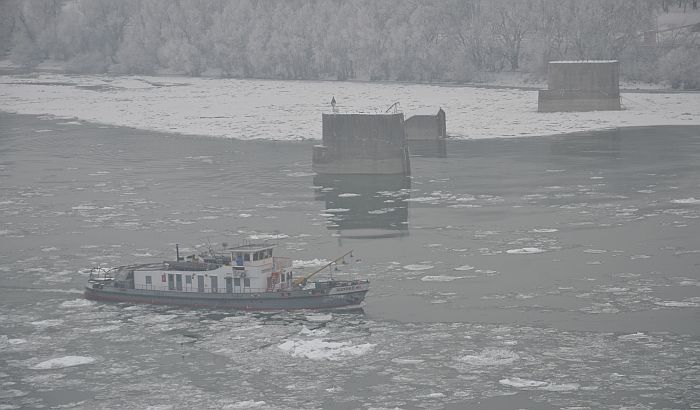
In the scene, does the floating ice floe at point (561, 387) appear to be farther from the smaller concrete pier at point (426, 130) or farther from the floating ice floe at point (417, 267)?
the smaller concrete pier at point (426, 130)

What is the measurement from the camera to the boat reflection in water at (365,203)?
4038 centimetres

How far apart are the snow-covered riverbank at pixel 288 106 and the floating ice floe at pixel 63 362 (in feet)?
108

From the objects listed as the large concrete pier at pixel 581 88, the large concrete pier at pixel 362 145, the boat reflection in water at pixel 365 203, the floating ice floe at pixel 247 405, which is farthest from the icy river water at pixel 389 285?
the large concrete pier at pixel 581 88

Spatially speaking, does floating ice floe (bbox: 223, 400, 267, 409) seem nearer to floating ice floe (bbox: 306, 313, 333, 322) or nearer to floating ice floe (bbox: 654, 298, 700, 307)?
floating ice floe (bbox: 306, 313, 333, 322)

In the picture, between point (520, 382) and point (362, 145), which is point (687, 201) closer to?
point (362, 145)

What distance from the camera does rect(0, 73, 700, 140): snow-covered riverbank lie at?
70562 millimetres

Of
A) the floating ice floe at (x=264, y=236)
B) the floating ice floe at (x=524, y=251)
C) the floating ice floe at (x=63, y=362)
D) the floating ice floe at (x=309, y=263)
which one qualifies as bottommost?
the floating ice floe at (x=63, y=362)

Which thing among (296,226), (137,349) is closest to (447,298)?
(137,349)

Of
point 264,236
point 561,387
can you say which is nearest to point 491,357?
point 561,387

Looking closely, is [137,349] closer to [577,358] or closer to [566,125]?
[577,358]

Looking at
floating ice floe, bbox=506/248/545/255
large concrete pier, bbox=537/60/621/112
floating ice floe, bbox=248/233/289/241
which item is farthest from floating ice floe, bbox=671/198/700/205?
large concrete pier, bbox=537/60/621/112

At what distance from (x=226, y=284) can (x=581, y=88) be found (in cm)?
4922

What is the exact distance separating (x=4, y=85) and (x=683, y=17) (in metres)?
62.6

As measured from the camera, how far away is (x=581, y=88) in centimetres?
7662
